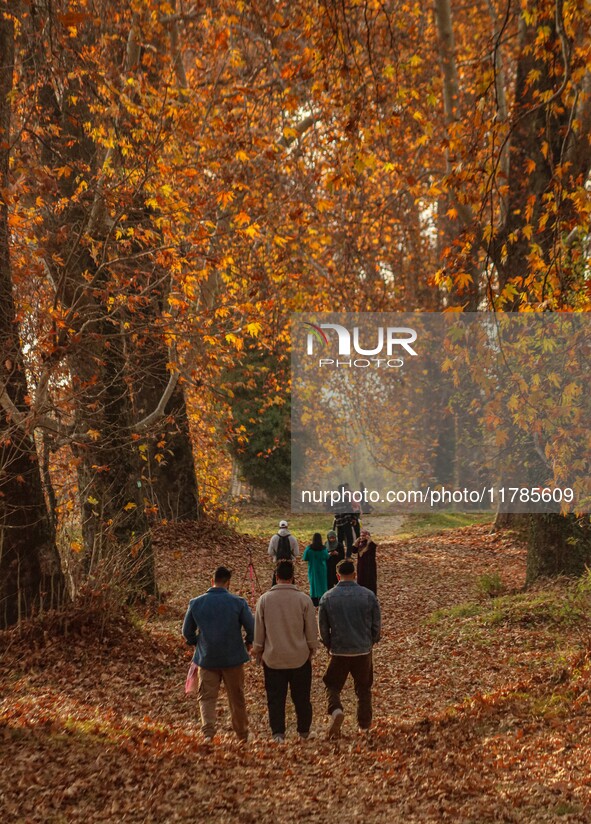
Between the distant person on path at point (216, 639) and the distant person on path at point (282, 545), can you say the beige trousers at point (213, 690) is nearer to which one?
the distant person on path at point (216, 639)

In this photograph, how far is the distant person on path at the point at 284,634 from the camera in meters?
8.98

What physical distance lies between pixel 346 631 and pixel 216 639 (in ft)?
4.52

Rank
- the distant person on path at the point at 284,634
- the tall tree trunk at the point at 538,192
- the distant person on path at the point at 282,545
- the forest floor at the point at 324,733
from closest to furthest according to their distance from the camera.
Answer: the forest floor at the point at 324,733
the distant person on path at the point at 284,634
the tall tree trunk at the point at 538,192
the distant person on path at the point at 282,545

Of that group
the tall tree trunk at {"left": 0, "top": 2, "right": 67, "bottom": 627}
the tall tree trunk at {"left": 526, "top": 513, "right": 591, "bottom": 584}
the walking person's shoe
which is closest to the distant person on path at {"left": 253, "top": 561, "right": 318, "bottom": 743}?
the walking person's shoe

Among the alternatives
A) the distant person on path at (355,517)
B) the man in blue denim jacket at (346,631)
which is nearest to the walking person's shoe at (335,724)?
the man in blue denim jacket at (346,631)

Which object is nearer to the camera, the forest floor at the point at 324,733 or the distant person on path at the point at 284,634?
the forest floor at the point at 324,733

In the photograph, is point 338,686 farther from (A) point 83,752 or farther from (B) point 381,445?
(B) point 381,445

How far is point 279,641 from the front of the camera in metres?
8.98

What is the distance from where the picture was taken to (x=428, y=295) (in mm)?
35375

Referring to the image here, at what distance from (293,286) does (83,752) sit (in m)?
21.3

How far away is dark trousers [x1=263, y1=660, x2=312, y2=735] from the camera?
910cm

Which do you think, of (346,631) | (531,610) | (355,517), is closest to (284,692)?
(346,631)

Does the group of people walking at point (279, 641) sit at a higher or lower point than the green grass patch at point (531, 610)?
higher

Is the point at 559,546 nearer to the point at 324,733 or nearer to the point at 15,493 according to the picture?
the point at 324,733
